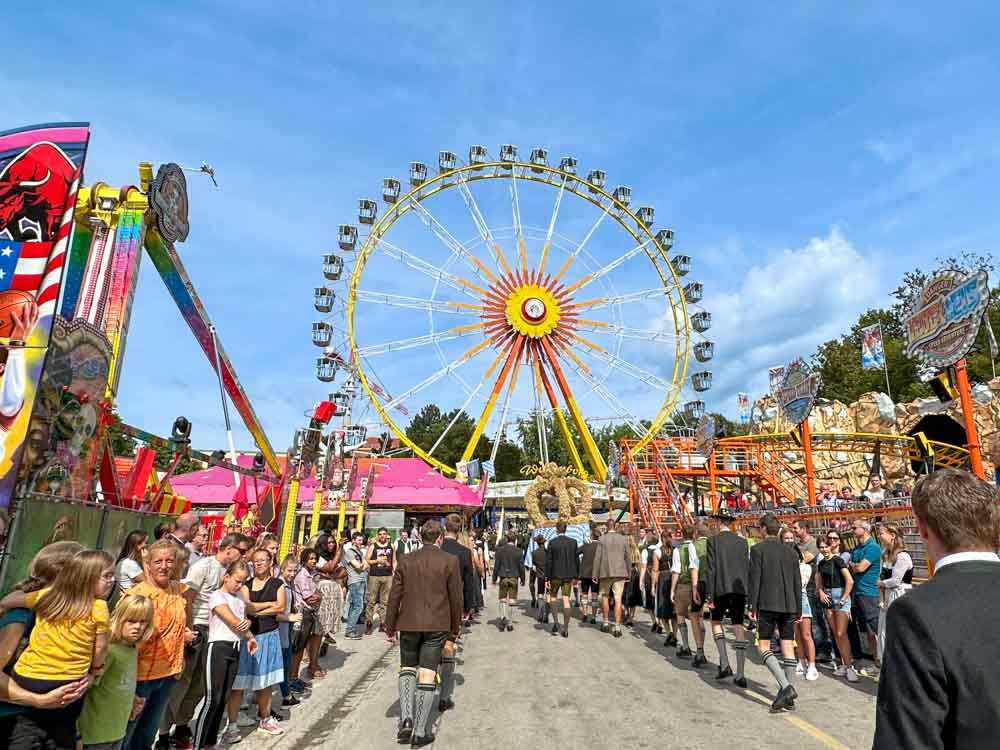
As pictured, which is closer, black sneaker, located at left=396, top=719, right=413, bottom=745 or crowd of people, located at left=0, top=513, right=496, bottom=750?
crowd of people, located at left=0, top=513, right=496, bottom=750

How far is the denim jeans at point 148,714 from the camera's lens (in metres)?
3.56

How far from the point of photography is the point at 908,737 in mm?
1382

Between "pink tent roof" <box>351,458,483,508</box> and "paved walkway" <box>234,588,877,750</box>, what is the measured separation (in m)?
19.5

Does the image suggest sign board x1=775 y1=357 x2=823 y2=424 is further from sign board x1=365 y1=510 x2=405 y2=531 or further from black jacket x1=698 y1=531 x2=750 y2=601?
black jacket x1=698 y1=531 x2=750 y2=601

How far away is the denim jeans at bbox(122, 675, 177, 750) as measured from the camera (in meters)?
3.56

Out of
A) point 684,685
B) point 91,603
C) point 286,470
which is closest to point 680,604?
point 684,685

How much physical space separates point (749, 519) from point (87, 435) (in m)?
12.5

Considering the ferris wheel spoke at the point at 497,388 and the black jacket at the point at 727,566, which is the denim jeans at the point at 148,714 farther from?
the ferris wheel spoke at the point at 497,388

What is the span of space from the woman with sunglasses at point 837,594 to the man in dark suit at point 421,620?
451 centimetres

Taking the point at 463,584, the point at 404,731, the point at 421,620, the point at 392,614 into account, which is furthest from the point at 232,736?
the point at 463,584

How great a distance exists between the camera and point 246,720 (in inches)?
211

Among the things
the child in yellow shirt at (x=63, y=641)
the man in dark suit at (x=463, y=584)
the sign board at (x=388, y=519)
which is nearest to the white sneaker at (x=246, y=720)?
the man in dark suit at (x=463, y=584)

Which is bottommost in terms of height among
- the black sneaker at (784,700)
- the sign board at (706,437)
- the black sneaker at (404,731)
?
the black sneaker at (404,731)

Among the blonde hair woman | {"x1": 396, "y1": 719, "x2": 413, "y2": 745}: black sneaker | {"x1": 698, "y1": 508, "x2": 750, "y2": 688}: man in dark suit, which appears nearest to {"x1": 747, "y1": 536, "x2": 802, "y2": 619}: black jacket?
{"x1": 698, "y1": 508, "x2": 750, "y2": 688}: man in dark suit
